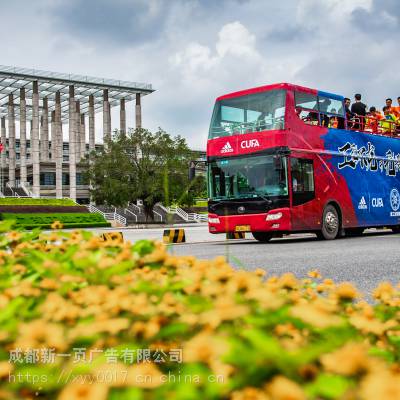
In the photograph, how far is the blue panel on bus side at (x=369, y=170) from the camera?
1560 cm

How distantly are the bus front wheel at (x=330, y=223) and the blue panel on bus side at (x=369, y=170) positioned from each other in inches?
38.1

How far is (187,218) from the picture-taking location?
175 feet

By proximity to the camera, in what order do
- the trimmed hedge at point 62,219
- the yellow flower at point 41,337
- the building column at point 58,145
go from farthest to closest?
the building column at point 58,145 → the trimmed hedge at point 62,219 → the yellow flower at point 41,337

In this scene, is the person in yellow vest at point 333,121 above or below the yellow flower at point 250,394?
above

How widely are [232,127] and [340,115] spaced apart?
3349mm

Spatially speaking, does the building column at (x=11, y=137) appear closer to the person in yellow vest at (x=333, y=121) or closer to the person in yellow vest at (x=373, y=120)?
the person in yellow vest at (x=373, y=120)

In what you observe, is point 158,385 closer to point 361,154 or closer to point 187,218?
point 361,154

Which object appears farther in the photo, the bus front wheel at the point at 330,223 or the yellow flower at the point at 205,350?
the bus front wheel at the point at 330,223

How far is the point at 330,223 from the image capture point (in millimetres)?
15273

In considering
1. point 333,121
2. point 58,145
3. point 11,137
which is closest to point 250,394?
point 333,121

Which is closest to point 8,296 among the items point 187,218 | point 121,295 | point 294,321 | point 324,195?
point 121,295

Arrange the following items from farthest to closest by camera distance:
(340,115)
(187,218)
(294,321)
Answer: (187,218)
(340,115)
(294,321)

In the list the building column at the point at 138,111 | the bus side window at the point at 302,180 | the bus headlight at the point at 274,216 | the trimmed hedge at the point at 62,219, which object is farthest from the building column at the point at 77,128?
the bus headlight at the point at 274,216

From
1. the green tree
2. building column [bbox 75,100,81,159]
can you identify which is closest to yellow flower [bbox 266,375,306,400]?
the green tree
